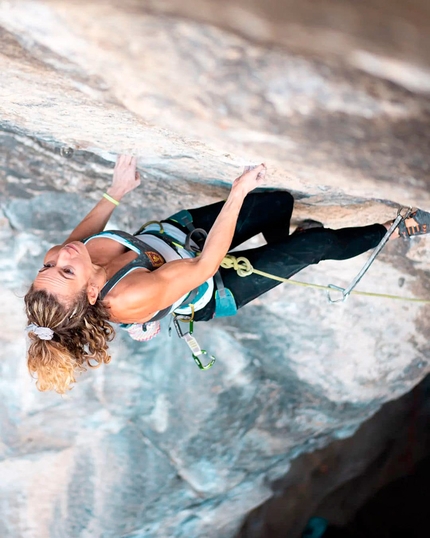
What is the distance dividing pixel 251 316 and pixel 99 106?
1.63 meters

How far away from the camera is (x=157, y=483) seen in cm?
318

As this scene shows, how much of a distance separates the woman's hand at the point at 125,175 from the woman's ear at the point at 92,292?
1.81 feet

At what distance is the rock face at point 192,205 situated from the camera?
1.07 metres

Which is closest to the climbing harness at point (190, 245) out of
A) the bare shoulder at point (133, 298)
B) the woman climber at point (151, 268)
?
the woman climber at point (151, 268)

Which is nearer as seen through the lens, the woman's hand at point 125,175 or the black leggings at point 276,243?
the black leggings at point 276,243

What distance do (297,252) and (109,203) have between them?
0.69m

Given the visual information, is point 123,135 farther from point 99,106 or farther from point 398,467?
point 398,467

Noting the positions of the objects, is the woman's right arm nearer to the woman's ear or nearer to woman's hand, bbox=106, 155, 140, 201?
the woman's ear

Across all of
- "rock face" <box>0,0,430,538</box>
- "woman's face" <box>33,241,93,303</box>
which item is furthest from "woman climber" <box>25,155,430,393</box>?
"rock face" <box>0,0,430,538</box>

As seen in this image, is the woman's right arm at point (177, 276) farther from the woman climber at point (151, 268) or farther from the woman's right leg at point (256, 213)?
the woman's right leg at point (256, 213)

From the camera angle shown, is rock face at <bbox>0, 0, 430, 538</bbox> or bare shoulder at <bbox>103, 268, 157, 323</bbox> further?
bare shoulder at <bbox>103, 268, 157, 323</bbox>

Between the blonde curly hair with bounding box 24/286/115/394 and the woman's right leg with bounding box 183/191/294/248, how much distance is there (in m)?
0.60

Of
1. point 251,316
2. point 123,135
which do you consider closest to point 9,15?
point 123,135

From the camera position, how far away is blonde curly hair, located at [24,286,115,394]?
1520 mm
